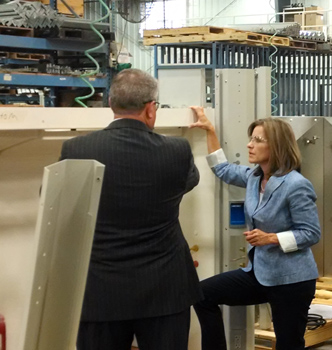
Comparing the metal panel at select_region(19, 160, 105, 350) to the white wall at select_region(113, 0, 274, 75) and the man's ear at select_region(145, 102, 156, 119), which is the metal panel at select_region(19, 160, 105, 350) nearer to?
the man's ear at select_region(145, 102, 156, 119)

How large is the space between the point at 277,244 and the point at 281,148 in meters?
0.46

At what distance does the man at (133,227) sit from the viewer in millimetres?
2408

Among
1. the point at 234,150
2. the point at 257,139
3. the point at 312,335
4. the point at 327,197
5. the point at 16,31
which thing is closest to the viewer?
the point at 257,139

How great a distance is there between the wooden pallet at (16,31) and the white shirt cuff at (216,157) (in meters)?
3.69

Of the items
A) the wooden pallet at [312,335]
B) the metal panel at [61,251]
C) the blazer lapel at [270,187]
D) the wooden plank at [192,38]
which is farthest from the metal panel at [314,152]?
the wooden plank at [192,38]

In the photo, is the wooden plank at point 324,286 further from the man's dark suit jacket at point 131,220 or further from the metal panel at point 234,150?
the man's dark suit jacket at point 131,220

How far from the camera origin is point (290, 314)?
313 centimetres

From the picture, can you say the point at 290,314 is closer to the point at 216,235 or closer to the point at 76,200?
the point at 216,235

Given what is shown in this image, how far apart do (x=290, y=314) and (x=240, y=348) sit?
766 mm

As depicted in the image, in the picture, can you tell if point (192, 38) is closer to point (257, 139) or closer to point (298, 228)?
point (257, 139)

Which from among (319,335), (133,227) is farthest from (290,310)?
(319,335)

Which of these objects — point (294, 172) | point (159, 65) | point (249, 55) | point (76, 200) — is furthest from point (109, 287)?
point (249, 55)

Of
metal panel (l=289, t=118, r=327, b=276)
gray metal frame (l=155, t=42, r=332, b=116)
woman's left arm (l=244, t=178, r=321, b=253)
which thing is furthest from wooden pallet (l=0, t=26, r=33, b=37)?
woman's left arm (l=244, t=178, r=321, b=253)

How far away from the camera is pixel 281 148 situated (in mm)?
3199
